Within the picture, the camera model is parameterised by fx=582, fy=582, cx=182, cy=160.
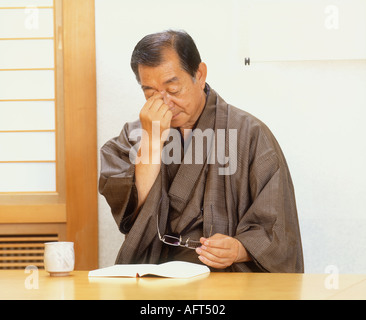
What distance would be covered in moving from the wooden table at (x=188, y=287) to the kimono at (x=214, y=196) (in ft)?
1.60

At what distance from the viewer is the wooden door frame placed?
2.93m

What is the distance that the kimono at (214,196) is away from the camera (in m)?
2.18

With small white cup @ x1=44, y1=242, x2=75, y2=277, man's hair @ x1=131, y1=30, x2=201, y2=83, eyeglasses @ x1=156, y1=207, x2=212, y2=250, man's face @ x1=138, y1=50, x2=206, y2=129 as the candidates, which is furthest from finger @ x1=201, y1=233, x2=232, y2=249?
man's hair @ x1=131, y1=30, x2=201, y2=83

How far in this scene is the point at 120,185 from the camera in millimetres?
2287

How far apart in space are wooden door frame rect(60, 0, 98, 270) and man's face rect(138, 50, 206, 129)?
25.0 inches

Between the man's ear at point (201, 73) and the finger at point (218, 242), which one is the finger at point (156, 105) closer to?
the man's ear at point (201, 73)

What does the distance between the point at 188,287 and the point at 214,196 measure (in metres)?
0.80

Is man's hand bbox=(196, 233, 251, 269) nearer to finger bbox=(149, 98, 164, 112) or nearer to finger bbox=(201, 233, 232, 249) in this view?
finger bbox=(201, 233, 232, 249)

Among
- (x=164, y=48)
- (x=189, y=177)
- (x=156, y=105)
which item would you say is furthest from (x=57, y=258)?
(x=164, y=48)

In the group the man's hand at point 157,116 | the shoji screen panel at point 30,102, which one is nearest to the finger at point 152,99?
the man's hand at point 157,116

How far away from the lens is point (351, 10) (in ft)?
9.41

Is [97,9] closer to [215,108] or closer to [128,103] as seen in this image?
[128,103]

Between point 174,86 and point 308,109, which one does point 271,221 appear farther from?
point 308,109
